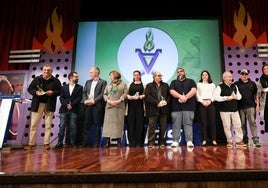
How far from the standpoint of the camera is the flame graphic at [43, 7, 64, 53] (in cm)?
527

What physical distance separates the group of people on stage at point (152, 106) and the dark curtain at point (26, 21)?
5.76ft

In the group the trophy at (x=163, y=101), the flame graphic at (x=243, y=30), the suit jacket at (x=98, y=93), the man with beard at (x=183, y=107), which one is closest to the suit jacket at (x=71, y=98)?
the suit jacket at (x=98, y=93)

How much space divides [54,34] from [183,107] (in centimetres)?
315

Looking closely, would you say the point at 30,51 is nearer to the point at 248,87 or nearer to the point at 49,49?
the point at 49,49

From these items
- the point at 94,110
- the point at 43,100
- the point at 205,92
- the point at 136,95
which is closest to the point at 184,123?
the point at 205,92

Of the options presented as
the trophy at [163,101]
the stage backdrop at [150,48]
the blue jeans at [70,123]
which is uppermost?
the stage backdrop at [150,48]

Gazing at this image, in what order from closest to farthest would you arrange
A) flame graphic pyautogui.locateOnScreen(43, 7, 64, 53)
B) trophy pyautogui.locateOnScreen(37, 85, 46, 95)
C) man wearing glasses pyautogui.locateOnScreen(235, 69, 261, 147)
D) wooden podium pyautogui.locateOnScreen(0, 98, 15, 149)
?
wooden podium pyautogui.locateOnScreen(0, 98, 15, 149) < trophy pyautogui.locateOnScreen(37, 85, 46, 95) < man wearing glasses pyautogui.locateOnScreen(235, 69, 261, 147) < flame graphic pyautogui.locateOnScreen(43, 7, 64, 53)

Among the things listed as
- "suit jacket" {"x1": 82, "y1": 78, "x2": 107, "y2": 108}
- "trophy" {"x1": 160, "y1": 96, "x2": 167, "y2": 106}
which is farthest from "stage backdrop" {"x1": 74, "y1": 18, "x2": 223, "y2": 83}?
"trophy" {"x1": 160, "y1": 96, "x2": 167, "y2": 106}

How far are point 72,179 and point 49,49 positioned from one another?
4.55 m

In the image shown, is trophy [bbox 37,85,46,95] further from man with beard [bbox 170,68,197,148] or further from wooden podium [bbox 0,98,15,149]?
man with beard [bbox 170,68,197,148]

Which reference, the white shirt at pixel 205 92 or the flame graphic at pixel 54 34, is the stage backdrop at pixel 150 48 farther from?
the white shirt at pixel 205 92

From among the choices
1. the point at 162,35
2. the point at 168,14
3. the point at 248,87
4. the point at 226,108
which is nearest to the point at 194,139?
the point at 226,108

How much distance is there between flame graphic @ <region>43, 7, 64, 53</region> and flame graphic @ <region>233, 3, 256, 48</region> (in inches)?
136

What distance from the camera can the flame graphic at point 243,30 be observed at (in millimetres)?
4992
